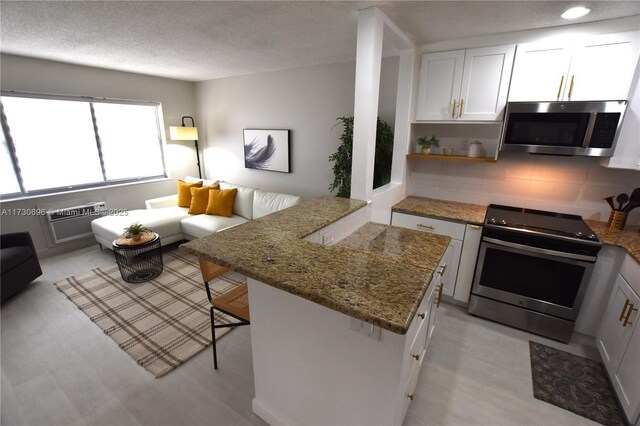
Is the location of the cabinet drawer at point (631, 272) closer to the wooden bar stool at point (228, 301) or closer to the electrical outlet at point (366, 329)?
the electrical outlet at point (366, 329)

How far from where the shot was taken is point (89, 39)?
8.44 ft

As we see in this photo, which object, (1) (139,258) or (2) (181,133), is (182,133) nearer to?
(2) (181,133)

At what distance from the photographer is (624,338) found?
1721 millimetres

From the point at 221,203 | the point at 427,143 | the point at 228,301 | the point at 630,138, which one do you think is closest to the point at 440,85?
the point at 427,143

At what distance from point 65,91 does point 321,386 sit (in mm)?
4662

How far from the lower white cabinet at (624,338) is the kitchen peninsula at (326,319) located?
3.83 ft

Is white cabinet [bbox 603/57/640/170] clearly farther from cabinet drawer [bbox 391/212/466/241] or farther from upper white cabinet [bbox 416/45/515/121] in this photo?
cabinet drawer [bbox 391/212/466/241]

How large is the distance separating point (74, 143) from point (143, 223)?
1.65 meters

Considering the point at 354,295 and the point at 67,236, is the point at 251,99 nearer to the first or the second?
the point at 67,236

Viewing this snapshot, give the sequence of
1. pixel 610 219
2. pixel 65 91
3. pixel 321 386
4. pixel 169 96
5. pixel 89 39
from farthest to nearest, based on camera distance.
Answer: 1. pixel 169 96
2. pixel 65 91
3. pixel 89 39
4. pixel 610 219
5. pixel 321 386

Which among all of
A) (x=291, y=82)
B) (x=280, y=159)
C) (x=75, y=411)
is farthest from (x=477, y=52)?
(x=75, y=411)

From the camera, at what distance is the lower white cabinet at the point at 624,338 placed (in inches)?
62.1

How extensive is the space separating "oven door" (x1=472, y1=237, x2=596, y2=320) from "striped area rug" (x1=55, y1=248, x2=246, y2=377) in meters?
2.28

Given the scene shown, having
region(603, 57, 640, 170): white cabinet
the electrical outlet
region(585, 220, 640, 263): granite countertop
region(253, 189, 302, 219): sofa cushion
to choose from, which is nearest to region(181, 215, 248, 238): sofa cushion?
region(253, 189, 302, 219): sofa cushion
